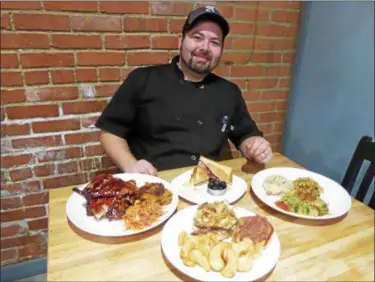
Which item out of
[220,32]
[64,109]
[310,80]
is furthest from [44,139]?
[310,80]

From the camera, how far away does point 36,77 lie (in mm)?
1357

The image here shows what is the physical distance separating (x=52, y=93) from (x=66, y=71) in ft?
0.41

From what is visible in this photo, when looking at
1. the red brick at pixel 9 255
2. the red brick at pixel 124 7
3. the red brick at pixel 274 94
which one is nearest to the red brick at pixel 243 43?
the red brick at pixel 274 94

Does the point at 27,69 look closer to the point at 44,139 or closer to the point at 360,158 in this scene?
the point at 44,139

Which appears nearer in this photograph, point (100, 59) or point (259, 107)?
point (100, 59)

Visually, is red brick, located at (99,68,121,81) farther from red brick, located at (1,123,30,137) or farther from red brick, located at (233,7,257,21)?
red brick, located at (233,7,257,21)

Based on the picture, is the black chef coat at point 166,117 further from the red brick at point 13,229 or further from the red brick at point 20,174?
the red brick at point 13,229

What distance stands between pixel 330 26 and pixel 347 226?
1292 millimetres

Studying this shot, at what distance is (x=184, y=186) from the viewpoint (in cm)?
103

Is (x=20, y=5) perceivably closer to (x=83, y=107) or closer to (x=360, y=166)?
(x=83, y=107)

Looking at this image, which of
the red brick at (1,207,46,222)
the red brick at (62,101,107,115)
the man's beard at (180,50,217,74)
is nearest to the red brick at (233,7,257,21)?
the man's beard at (180,50,217,74)

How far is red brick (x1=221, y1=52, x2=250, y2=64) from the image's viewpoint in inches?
67.4

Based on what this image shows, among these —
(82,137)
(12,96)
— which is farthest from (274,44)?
(12,96)

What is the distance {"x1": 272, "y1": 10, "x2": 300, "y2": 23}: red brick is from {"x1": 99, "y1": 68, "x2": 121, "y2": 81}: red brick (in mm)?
976
